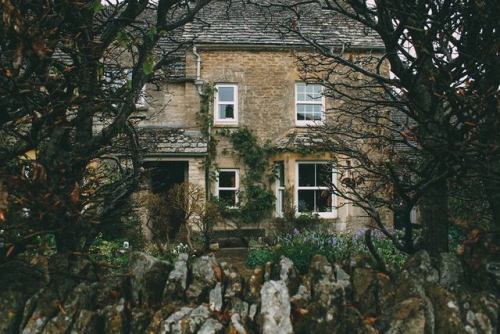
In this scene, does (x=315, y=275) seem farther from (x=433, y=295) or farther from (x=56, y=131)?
(x=56, y=131)

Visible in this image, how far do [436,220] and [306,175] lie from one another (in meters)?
13.9

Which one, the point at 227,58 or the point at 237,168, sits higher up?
the point at 227,58

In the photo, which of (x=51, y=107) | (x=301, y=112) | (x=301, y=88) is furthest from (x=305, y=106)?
(x=51, y=107)

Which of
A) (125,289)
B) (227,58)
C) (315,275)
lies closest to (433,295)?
(315,275)

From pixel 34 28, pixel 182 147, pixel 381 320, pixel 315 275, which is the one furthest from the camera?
pixel 182 147

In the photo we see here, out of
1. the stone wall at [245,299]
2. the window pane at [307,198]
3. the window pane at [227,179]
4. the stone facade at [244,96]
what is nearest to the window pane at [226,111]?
the stone facade at [244,96]

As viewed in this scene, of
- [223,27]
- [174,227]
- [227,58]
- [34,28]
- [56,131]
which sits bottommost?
[174,227]

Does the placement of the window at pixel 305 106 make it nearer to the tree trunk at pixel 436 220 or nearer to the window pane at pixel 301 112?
the window pane at pixel 301 112

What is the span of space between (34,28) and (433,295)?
3.27 meters

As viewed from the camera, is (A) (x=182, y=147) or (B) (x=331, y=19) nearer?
(A) (x=182, y=147)

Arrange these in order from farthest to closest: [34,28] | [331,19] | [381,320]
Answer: [331,19]
[381,320]
[34,28]

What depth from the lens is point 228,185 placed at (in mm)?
18906

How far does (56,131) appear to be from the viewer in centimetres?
406

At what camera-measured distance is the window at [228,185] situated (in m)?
18.6
